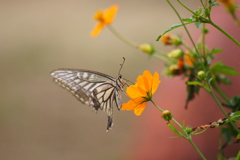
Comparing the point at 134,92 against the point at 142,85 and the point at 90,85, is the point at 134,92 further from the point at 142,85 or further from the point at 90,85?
the point at 90,85

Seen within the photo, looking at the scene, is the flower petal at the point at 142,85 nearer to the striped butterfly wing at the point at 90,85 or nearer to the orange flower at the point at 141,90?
the orange flower at the point at 141,90

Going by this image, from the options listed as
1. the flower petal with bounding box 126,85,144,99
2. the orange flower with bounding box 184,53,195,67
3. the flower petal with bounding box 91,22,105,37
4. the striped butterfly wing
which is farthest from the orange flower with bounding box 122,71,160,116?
the flower petal with bounding box 91,22,105,37

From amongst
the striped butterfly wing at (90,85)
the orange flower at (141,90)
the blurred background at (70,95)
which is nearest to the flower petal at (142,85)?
the orange flower at (141,90)

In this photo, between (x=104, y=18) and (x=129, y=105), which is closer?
(x=129, y=105)

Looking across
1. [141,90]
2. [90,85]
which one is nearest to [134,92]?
[141,90]

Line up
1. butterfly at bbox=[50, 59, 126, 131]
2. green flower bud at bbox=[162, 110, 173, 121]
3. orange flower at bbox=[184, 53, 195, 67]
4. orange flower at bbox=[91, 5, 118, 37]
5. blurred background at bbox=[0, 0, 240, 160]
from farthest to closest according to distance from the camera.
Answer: blurred background at bbox=[0, 0, 240, 160] → orange flower at bbox=[91, 5, 118, 37] → butterfly at bbox=[50, 59, 126, 131] → orange flower at bbox=[184, 53, 195, 67] → green flower bud at bbox=[162, 110, 173, 121]

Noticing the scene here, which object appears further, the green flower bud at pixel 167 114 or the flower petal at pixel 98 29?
the flower petal at pixel 98 29

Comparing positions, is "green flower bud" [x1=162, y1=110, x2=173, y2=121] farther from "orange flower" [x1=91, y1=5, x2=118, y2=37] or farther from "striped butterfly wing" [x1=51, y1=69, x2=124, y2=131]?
"orange flower" [x1=91, y1=5, x2=118, y2=37]
